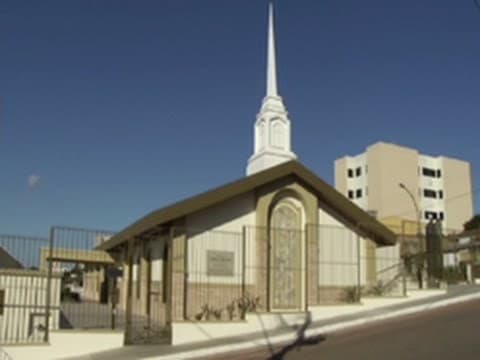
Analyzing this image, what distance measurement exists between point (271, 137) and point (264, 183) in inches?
396

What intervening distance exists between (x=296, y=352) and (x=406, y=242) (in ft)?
45.5

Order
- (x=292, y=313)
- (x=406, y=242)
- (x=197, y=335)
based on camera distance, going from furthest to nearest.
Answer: (x=406, y=242)
(x=292, y=313)
(x=197, y=335)

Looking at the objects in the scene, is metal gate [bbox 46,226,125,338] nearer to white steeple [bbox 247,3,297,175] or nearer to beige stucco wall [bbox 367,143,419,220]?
white steeple [bbox 247,3,297,175]

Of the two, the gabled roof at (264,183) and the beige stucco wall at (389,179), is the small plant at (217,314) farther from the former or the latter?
the beige stucco wall at (389,179)

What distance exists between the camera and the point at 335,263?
71.3ft

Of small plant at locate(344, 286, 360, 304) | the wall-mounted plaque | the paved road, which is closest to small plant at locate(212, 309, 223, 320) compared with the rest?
the wall-mounted plaque

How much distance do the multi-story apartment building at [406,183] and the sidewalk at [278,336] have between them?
61114 mm

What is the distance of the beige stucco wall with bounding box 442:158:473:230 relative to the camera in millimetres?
90688

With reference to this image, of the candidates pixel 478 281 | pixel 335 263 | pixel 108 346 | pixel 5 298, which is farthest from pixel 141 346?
pixel 478 281

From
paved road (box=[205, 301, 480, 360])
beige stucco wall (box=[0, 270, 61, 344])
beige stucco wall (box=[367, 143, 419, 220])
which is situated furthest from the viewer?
beige stucco wall (box=[367, 143, 419, 220])

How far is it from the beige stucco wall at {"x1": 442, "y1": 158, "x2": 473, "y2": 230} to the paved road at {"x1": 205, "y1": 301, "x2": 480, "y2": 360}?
76303 millimetres

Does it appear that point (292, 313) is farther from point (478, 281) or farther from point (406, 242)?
point (478, 281)

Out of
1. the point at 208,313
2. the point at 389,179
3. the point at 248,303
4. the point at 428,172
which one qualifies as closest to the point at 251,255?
the point at 248,303

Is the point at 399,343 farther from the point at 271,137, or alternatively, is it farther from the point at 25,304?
the point at 271,137
